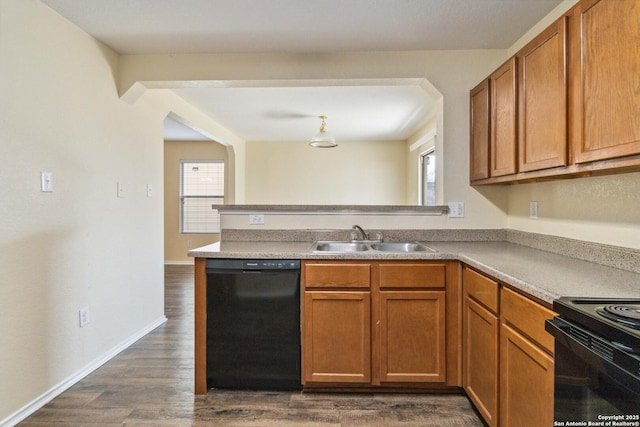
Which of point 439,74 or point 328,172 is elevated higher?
point 439,74

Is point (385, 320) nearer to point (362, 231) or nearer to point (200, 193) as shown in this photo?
point (362, 231)

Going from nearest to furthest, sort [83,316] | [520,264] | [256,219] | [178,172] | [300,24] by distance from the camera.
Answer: [520,264] → [300,24] → [83,316] → [256,219] → [178,172]

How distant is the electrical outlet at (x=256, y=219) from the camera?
2711mm

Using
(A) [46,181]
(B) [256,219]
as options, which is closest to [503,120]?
(B) [256,219]

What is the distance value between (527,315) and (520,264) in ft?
1.29

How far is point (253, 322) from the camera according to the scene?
6.87 ft

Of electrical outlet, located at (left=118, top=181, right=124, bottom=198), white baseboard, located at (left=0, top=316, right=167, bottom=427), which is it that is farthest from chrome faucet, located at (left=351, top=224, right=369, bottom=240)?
white baseboard, located at (left=0, top=316, right=167, bottom=427)

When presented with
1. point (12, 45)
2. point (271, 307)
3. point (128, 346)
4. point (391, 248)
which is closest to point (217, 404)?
point (271, 307)

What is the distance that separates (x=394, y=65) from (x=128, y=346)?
297cm

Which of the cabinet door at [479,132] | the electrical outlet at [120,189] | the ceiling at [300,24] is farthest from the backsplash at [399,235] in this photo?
the ceiling at [300,24]

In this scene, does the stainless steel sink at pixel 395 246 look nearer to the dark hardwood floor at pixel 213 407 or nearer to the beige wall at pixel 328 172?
the dark hardwood floor at pixel 213 407

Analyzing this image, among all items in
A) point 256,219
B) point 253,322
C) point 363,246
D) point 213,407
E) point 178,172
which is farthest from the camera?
point 178,172

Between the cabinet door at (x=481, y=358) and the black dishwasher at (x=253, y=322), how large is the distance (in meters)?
0.94

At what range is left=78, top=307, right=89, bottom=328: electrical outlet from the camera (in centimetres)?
234
